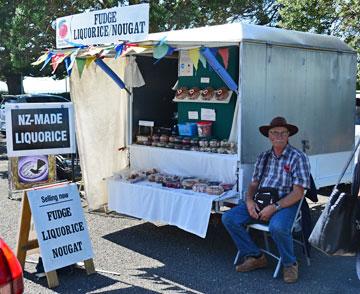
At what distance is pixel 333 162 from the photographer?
22.2 feet

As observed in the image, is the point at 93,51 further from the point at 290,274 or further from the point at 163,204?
the point at 290,274

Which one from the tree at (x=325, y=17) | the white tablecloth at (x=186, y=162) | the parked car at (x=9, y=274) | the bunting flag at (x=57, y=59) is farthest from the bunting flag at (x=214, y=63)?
the tree at (x=325, y=17)

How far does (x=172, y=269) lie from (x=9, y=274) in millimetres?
2897

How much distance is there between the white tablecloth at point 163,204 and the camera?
5.33 meters

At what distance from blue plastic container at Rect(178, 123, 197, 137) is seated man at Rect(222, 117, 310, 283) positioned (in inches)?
53.6

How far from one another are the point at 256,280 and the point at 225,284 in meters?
0.30

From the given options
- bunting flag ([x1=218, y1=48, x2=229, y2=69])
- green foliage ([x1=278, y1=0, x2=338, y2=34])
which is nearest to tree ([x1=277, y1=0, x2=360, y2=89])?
green foliage ([x1=278, y1=0, x2=338, y2=34])

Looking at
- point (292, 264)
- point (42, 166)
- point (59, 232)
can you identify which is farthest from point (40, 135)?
point (292, 264)

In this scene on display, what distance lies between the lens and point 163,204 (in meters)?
5.71

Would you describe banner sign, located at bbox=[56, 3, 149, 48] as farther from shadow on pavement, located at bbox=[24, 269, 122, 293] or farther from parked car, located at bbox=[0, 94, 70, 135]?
parked car, located at bbox=[0, 94, 70, 135]

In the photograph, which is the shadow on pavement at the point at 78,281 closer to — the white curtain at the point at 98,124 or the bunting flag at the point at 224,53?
the white curtain at the point at 98,124

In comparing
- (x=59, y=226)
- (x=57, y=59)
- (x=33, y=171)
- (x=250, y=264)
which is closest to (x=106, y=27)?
(x=57, y=59)

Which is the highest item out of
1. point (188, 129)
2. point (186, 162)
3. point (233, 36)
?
point (233, 36)

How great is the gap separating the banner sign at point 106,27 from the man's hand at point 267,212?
2170 mm
